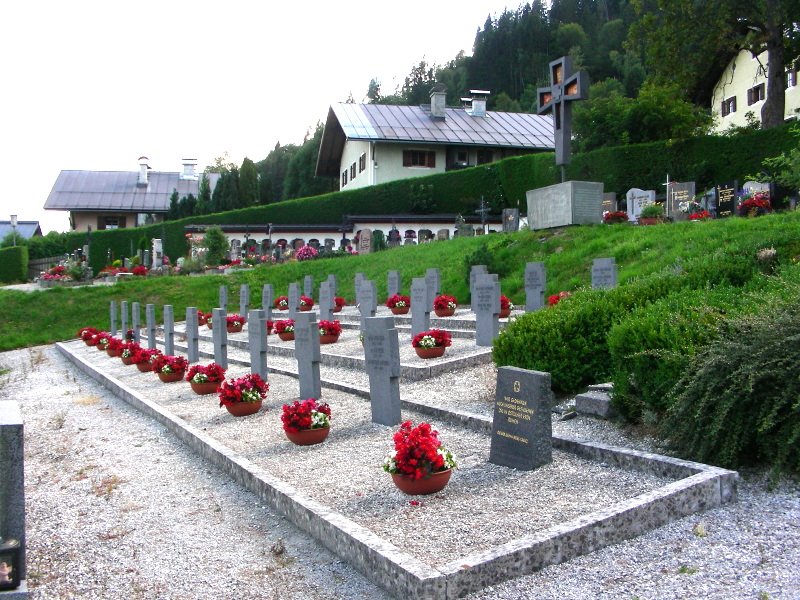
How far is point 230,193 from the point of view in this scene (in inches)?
1772

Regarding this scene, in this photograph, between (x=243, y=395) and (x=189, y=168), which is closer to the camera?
(x=243, y=395)

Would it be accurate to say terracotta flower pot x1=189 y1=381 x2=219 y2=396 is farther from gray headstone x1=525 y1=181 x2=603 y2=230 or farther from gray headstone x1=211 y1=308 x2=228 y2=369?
gray headstone x1=525 y1=181 x2=603 y2=230

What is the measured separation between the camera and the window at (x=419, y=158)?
133ft

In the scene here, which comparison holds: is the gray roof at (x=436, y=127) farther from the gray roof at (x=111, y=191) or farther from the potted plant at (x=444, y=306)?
the potted plant at (x=444, y=306)

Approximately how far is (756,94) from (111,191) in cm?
4006

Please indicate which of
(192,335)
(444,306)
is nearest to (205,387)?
(192,335)

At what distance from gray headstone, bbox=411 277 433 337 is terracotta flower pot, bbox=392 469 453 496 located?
25.3ft

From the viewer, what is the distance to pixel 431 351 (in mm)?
10234

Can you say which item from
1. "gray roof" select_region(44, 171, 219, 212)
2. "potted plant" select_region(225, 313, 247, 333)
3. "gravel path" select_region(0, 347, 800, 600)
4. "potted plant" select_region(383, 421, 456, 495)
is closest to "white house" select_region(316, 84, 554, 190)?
"gray roof" select_region(44, 171, 219, 212)

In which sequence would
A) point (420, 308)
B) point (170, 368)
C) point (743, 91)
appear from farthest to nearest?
1. point (743, 91)
2. point (420, 308)
3. point (170, 368)

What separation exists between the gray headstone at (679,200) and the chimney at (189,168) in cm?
4237

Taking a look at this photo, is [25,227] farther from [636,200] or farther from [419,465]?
[419,465]

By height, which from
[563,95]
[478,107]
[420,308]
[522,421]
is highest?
[478,107]

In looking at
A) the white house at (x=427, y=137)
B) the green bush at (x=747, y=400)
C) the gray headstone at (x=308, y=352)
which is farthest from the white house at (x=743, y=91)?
the green bush at (x=747, y=400)
